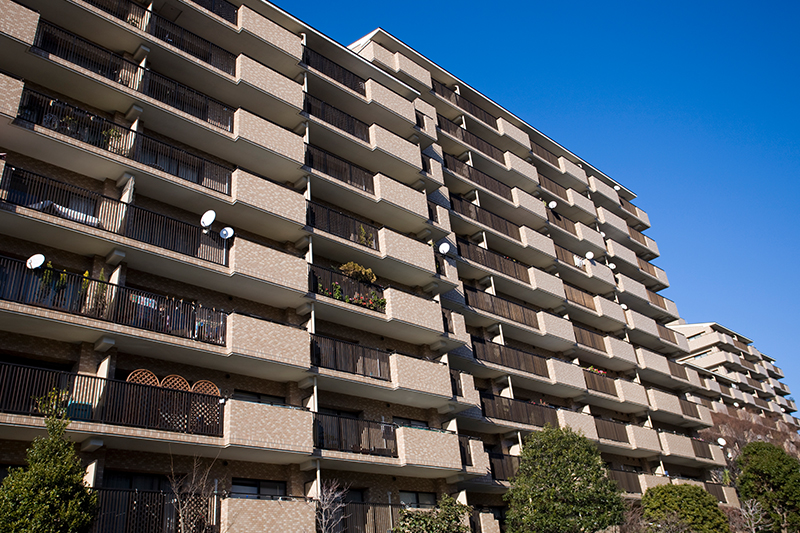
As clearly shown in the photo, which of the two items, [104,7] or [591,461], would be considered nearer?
[104,7]

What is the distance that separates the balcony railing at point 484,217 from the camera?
3438cm

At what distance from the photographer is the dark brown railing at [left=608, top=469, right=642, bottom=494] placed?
32.6m

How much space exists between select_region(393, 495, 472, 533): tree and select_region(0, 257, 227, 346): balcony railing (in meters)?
8.08

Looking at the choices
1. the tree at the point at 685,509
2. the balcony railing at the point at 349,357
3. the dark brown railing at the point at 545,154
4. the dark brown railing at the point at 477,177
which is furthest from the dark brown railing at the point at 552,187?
the balcony railing at the point at 349,357

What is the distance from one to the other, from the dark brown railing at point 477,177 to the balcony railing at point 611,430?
13623 millimetres

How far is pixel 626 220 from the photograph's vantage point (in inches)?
2047

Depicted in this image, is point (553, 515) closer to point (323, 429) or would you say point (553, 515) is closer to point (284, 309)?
point (323, 429)

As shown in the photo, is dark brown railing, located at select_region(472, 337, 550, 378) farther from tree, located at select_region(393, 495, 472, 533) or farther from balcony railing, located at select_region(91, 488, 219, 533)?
balcony railing, located at select_region(91, 488, 219, 533)

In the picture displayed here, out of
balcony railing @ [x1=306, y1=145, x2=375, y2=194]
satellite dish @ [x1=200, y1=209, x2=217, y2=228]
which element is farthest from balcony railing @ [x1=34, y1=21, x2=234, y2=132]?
satellite dish @ [x1=200, y1=209, x2=217, y2=228]

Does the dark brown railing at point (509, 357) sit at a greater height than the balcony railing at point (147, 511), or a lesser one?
greater

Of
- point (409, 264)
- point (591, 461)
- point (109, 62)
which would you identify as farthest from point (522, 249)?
point (109, 62)

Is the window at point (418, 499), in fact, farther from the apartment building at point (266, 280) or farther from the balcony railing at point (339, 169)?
the balcony railing at point (339, 169)

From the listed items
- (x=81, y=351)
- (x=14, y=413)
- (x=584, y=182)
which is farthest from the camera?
(x=584, y=182)

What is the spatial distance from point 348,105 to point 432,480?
17.4 m
